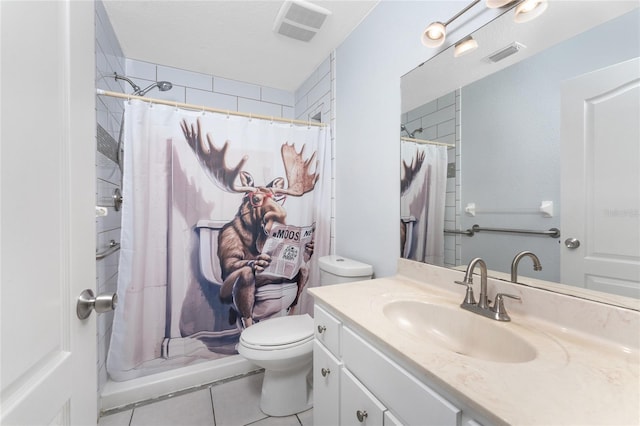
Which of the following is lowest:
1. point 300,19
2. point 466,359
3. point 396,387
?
point 396,387

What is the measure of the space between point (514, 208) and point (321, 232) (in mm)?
1261

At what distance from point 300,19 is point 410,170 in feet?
3.81

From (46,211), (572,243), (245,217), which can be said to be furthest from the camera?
(245,217)

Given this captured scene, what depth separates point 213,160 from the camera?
1.69 metres

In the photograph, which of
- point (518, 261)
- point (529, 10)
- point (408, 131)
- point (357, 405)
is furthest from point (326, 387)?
point (529, 10)

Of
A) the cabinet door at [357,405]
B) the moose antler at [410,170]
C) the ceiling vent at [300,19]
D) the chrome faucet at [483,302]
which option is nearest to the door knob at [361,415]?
the cabinet door at [357,405]

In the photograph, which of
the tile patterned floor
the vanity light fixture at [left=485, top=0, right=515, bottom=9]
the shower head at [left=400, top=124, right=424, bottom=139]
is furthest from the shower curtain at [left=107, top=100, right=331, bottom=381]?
the vanity light fixture at [left=485, top=0, right=515, bottom=9]

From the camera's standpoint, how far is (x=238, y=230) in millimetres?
1761

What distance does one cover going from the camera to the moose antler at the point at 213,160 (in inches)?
64.1

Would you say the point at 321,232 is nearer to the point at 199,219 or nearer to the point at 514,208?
the point at 199,219

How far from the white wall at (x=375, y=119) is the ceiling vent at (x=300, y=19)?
244 mm

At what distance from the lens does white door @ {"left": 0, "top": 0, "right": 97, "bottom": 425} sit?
1.26 ft

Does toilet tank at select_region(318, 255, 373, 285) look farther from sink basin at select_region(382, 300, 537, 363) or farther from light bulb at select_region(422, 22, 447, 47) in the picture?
light bulb at select_region(422, 22, 447, 47)

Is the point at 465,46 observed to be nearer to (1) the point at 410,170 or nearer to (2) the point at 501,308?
(1) the point at 410,170
